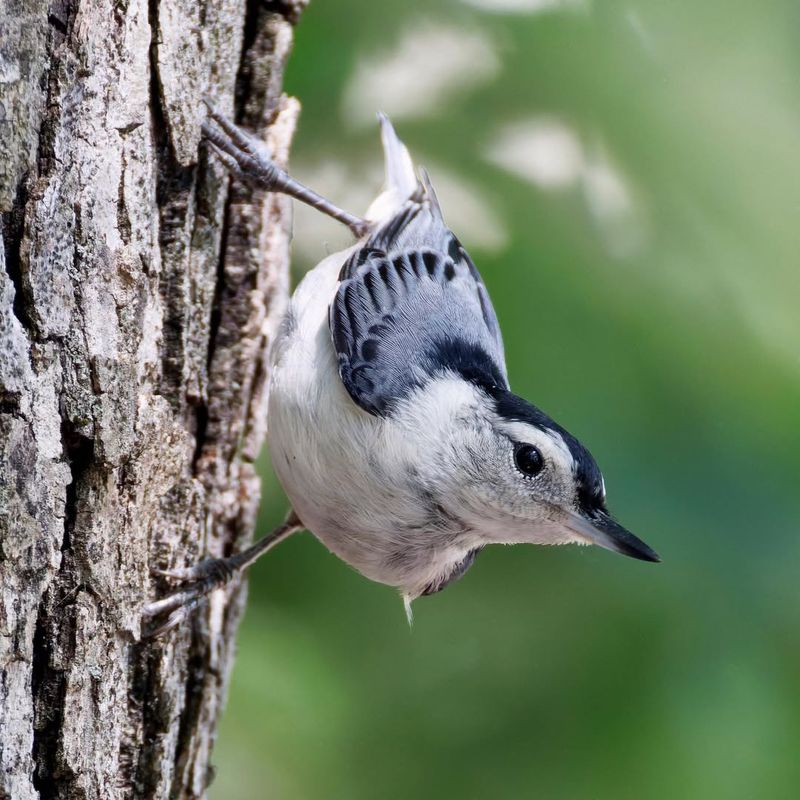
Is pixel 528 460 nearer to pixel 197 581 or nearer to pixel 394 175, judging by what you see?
pixel 197 581

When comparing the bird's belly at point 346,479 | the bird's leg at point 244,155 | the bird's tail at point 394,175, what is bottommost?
the bird's belly at point 346,479

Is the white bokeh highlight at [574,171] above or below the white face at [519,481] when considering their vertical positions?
above

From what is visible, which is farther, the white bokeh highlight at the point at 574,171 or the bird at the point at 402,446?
the white bokeh highlight at the point at 574,171

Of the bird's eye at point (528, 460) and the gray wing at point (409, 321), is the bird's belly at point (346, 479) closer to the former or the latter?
the gray wing at point (409, 321)

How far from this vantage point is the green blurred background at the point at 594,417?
1656 mm

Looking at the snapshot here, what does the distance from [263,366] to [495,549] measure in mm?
595

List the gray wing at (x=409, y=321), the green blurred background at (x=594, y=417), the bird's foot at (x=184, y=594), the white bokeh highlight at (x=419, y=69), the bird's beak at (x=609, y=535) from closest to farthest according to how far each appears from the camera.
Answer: the bird's foot at (x=184, y=594), the bird's beak at (x=609, y=535), the gray wing at (x=409, y=321), the green blurred background at (x=594, y=417), the white bokeh highlight at (x=419, y=69)

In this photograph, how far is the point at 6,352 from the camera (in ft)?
2.82

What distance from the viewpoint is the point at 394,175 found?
178cm

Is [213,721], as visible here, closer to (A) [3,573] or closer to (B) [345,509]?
(B) [345,509]

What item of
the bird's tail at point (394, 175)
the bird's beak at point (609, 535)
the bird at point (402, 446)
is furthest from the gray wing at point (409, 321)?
the bird's beak at point (609, 535)

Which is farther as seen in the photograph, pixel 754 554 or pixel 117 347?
pixel 754 554

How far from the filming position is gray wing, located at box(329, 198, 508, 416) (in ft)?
4.72

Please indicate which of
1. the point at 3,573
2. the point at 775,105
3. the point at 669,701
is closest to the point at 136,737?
the point at 3,573
